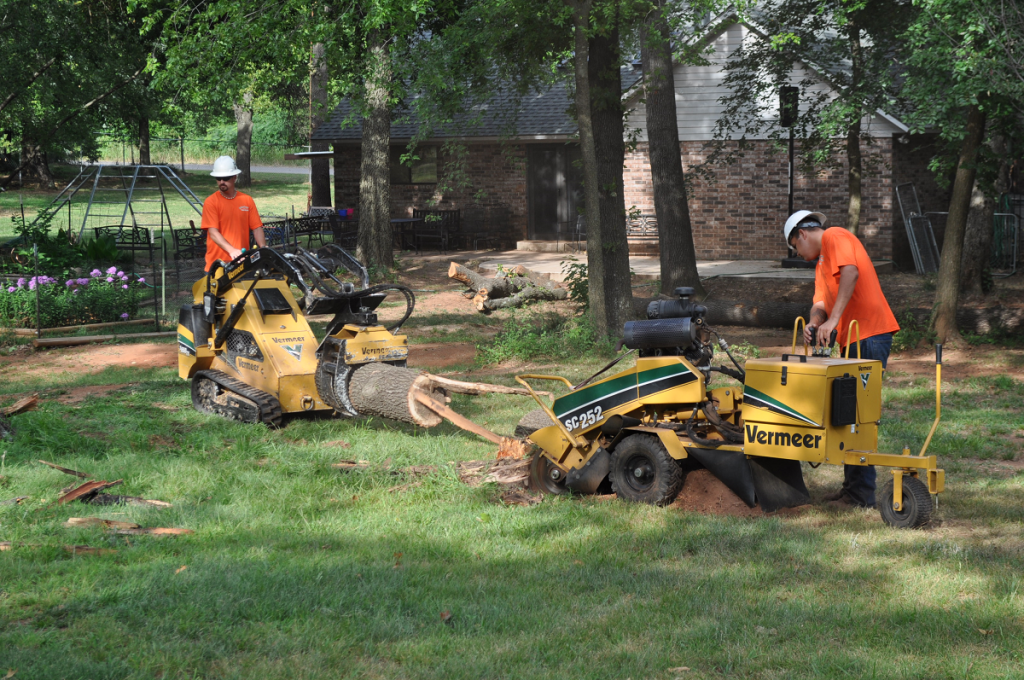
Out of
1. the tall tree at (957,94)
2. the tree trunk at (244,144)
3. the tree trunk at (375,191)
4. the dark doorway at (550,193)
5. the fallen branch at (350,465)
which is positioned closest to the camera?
the fallen branch at (350,465)

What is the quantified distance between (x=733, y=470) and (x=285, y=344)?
4.20 meters

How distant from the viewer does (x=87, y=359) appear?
12797 millimetres

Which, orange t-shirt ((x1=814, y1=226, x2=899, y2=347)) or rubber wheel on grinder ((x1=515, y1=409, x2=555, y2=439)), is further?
rubber wheel on grinder ((x1=515, y1=409, x2=555, y2=439))

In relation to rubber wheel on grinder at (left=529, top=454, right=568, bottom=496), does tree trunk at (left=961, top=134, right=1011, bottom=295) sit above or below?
above

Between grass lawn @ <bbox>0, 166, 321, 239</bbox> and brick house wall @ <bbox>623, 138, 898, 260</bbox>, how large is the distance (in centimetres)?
1344

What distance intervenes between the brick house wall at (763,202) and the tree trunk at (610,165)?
9.49 m

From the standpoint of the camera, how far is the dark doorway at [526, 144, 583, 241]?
1089 inches

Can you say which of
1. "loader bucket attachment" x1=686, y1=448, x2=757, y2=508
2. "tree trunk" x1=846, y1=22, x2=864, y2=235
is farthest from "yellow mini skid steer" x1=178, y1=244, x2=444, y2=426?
"tree trunk" x1=846, y1=22, x2=864, y2=235

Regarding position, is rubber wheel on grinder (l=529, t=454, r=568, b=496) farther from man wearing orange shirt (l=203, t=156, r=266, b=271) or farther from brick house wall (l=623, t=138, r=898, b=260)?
brick house wall (l=623, t=138, r=898, b=260)

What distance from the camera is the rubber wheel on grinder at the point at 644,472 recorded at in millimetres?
6199

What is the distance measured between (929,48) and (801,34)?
6410 millimetres

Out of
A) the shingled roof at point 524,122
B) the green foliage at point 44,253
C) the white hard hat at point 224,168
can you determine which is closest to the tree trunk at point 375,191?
the shingled roof at point 524,122

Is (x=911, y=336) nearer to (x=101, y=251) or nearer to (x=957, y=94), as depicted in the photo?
(x=957, y=94)

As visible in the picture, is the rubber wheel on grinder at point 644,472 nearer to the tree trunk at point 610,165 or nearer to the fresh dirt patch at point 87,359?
the tree trunk at point 610,165
